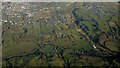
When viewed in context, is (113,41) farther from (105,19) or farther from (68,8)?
(68,8)

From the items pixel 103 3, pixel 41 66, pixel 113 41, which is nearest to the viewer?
pixel 41 66

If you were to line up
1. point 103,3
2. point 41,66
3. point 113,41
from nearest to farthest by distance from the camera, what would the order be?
1. point 41,66
2. point 113,41
3. point 103,3

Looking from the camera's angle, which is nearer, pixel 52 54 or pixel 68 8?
pixel 52 54

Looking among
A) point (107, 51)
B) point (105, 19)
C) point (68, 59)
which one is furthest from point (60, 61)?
point (105, 19)

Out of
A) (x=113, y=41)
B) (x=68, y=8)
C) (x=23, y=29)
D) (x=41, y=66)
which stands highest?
(x=68, y=8)

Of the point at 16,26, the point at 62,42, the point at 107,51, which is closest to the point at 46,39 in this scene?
the point at 62,42

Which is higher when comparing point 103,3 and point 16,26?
point 103,3
